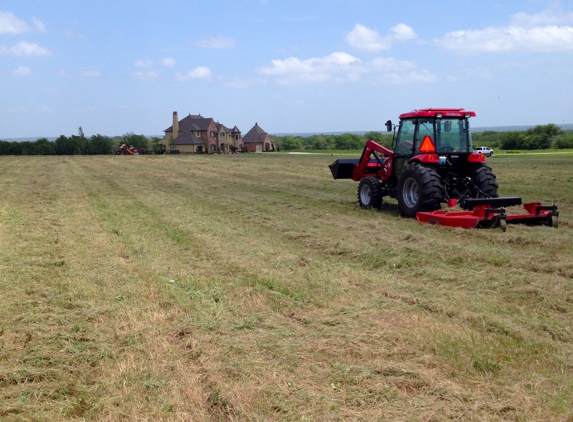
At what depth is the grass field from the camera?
363 cm

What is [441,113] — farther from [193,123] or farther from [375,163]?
[193,123]

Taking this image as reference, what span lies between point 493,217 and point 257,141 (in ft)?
263

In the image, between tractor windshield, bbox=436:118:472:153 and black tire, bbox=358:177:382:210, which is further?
black tire, bbox=358:177:382:210

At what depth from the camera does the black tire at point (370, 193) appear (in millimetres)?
12359

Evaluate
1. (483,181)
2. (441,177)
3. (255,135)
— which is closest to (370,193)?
(441,177)

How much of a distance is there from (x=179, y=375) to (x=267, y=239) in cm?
511

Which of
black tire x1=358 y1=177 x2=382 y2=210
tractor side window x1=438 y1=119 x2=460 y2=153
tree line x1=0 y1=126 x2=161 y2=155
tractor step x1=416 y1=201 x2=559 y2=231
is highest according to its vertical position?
tree line x1=0 y1=126 x2=161 y2=155

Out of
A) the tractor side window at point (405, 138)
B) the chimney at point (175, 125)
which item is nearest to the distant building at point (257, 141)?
the chimney at point (175, 125)

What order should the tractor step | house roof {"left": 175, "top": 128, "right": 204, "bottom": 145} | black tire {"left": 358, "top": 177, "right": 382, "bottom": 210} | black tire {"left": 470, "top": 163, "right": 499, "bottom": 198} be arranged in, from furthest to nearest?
house roof {"left": 175, "top": 128, "right": 204, "bottom": 145}, black tire {"left": 358, "top": 177, "right": 382, "bottom": 210}, black tire {"left": 470, "top": 163, "right": 499, "bottom": 198}, the tractor step

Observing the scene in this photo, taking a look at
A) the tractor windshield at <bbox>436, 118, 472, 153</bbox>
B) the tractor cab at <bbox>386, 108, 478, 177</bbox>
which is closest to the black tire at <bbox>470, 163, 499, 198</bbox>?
the tractor cab at <bbox>386, 108, 478, 177</bbox>

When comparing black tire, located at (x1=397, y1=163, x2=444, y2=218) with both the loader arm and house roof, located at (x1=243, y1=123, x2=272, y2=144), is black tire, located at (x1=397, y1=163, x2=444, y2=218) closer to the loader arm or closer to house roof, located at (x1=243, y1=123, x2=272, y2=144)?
the loader arm

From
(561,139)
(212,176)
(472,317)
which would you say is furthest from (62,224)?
(561,139)

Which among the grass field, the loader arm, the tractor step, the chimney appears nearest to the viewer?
the grass field

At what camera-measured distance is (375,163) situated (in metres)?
13.3
